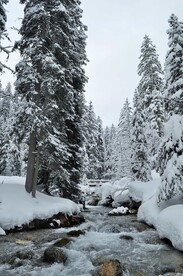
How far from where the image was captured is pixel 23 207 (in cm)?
1380

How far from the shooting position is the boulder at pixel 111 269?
7978mm

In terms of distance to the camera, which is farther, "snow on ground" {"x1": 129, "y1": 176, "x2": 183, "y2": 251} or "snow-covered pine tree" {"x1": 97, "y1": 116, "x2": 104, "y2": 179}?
"snow-covered pine tree" {"x1": 97, "y1": 116, "x2": 104, "y2": 179}

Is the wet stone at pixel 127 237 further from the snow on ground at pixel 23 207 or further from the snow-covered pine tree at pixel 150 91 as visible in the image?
the snow-covered pine tree at pixel 150 91

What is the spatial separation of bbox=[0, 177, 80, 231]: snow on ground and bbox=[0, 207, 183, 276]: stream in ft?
2.44

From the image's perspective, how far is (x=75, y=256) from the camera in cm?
975

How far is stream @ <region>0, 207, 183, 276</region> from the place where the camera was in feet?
27.9

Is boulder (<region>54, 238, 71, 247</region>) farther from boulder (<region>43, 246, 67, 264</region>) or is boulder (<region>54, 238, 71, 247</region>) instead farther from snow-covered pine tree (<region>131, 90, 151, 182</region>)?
Answer: snow-covered pine tree (<region>131, 90, 151, 182</region>)

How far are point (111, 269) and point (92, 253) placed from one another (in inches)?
86.8

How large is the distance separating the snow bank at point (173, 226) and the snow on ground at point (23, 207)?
5615 millimetres

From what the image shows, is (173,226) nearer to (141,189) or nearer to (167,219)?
(167,219)

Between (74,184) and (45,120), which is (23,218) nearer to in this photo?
(45,120)

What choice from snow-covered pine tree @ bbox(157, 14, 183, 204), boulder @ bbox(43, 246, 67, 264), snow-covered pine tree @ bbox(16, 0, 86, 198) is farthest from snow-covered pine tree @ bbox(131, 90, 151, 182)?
boulder @ bbox(43, 246, 67, 264)

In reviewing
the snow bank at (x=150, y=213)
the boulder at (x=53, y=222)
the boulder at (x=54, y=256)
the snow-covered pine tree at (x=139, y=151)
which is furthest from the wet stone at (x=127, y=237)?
the snow-covered pine tree at (x=139, y=151)

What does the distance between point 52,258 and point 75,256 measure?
0.88 m
